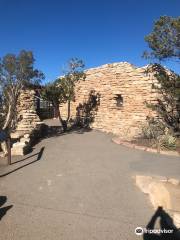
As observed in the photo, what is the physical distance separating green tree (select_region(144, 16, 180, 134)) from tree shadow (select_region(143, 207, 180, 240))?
6463mm

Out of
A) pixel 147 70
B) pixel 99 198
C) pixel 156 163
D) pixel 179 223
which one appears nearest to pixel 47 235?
pixel 99 198

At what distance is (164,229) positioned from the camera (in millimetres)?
4238

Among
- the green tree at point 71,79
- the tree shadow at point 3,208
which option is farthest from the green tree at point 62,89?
the tree shadow at point 3,208

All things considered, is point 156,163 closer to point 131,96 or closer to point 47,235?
point 47,235

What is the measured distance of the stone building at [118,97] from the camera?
12812 mm

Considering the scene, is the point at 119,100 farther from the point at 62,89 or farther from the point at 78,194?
the point at 78,194

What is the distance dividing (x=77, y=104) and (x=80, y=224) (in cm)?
1313

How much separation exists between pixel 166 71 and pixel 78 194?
27.8 ft

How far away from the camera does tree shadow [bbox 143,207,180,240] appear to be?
4.04m

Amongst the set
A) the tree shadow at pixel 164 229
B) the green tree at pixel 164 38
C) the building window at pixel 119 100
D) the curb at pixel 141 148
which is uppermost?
the green tree at pixel 164 38

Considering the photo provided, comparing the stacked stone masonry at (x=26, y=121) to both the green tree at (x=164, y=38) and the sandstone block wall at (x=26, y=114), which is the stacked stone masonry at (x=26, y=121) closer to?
the sandstone block wall at (x=26, y=114)

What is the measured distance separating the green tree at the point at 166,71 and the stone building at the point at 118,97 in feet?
2.55

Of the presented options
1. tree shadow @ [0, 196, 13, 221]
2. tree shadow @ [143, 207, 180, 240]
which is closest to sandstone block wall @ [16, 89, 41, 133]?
tree shadow @ [0, 196, 13, 221]

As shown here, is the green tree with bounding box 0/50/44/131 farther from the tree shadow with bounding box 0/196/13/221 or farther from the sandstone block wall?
the tree shadow with bounding box 0/196/13/221
